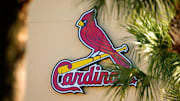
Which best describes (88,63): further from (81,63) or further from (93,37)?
(93,37)

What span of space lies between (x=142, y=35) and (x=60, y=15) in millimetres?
4796

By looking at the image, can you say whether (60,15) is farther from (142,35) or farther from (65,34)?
(142,35)

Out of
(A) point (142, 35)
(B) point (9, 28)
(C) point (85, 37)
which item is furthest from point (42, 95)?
(B) point (9, 28)

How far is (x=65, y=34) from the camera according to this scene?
12.1 m

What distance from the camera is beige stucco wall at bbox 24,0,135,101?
11766mm

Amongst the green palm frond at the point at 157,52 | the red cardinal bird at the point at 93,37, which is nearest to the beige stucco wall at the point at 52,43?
the red cardinal bird at the point at 93,37

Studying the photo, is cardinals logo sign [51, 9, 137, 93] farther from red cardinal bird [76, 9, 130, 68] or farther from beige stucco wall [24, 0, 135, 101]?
beige stucco wall [24, 0, 135, 101]

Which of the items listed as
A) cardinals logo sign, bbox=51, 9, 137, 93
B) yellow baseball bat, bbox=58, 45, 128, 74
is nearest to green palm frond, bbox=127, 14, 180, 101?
cardinals logo sign, bbox=51, 9, 137, 93

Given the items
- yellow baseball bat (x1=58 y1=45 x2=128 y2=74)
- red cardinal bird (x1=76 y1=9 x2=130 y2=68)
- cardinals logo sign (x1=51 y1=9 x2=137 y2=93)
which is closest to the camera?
cardinals logo sign (x1=51 y1=9 x2=137 y2=93)

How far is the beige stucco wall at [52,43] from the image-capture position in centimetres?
1177

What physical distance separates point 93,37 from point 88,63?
0.81m

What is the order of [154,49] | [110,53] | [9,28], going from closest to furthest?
1. [9,28]
2. [154,49]
3. [110,53]

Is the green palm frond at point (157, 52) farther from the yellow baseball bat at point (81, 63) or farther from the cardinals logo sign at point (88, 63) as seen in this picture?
the yellow baseball bat at point (81, 63)

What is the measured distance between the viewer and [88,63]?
11.6m
